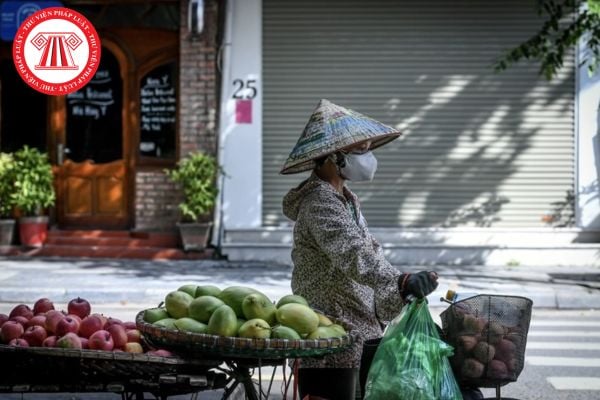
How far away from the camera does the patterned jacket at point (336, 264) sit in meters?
3.77

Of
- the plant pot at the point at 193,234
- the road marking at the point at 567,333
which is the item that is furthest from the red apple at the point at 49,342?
the plant pot at the point at 193,234

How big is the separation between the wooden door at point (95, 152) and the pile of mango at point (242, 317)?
11.0 meters

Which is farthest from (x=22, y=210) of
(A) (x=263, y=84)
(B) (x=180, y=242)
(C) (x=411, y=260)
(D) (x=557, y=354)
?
(D) (x=557, y=354)

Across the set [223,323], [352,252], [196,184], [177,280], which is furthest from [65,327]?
[196,184]

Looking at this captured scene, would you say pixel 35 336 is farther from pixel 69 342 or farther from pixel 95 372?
pixel 95 372

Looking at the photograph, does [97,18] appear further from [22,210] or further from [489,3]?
[489,3]

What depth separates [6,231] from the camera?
549 inches

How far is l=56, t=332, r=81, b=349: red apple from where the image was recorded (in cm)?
355

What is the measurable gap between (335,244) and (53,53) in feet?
9.74

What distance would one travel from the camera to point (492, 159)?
14.4m

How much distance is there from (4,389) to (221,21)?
37.3 ft

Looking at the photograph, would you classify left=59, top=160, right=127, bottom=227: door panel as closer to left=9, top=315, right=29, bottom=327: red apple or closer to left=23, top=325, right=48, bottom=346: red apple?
left=9, top=315, right=29, bottom=327: red apple

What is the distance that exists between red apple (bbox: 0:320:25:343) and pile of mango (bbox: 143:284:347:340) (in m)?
0.51

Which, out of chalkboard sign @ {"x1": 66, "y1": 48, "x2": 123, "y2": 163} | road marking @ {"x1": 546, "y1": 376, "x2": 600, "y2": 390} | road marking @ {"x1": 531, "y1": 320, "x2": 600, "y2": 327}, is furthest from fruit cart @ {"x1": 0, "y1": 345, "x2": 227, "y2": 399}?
chalkboard sign @ {"x1": 66, "y1": 48, "x2": 123, "y2": 163}
